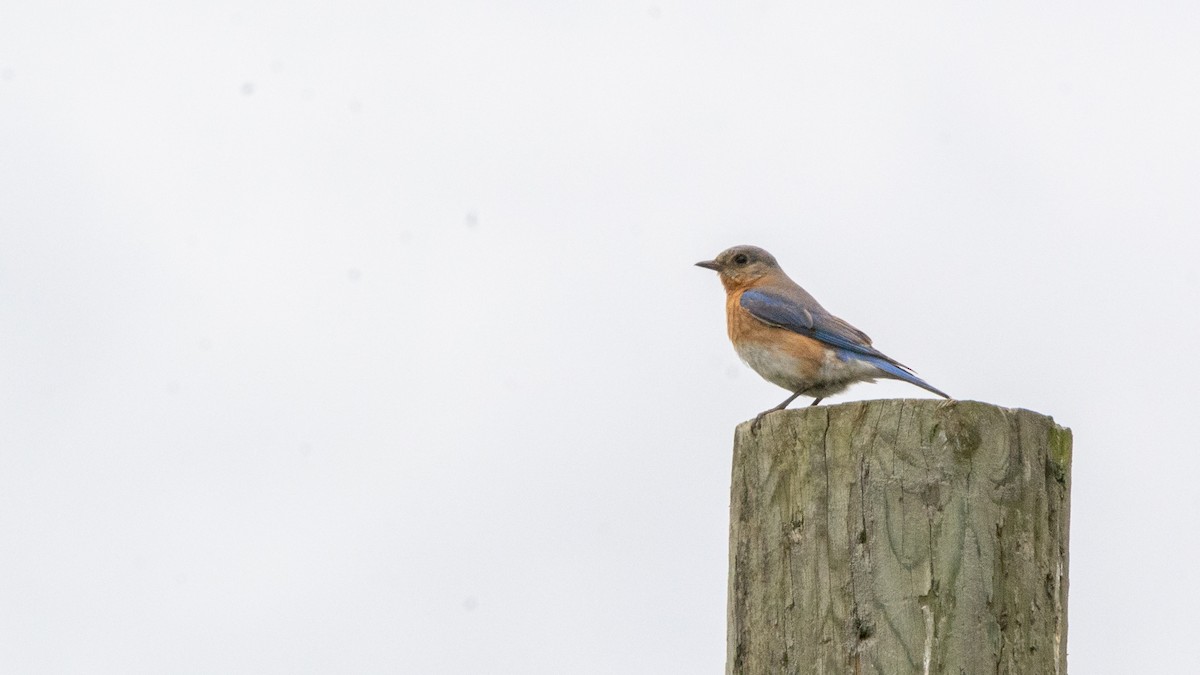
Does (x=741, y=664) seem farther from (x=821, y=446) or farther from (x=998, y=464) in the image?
(x=998, y=464)

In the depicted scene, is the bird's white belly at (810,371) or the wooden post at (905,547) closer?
the wooden post at (905,547)

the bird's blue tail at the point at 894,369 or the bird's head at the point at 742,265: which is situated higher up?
the bird's head at the point at 742,265

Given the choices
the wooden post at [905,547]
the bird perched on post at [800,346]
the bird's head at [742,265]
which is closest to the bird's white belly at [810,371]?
the bird perched on post at [800,346]

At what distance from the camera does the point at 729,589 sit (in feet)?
15.8

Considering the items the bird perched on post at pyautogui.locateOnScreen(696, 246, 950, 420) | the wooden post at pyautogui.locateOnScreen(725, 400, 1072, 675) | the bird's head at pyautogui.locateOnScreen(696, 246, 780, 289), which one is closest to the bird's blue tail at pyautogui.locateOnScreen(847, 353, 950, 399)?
the bird perched on post at pyautogui.locateOnScreen(696, 246, 950, 420)

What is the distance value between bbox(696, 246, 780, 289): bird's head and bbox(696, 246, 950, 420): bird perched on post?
425 mm

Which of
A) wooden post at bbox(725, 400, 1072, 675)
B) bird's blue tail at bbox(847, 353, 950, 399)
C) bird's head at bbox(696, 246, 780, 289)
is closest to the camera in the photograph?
wooden post at bbox(725, 400, 1072, 675)

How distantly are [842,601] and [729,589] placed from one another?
1.59 ft

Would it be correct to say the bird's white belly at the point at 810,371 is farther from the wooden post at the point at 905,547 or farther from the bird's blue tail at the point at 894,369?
the wooden post at the point at 905,547

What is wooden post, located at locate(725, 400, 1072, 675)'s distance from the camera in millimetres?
4423

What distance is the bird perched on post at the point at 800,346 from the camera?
9.66 meters

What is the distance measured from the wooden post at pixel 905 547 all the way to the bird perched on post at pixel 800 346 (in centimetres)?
450

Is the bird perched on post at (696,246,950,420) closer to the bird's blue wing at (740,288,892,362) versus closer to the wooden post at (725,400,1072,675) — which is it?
the bird's blue wing at (740,288,892,362)

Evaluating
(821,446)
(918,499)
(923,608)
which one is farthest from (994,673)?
(821,446)
